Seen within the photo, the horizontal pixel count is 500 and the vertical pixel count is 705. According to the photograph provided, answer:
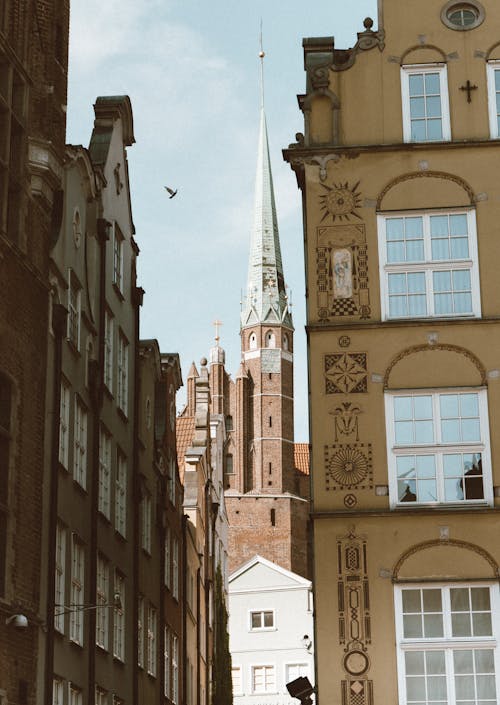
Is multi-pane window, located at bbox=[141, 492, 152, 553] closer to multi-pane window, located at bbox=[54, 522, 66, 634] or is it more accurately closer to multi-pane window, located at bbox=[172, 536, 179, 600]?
multi-pane window, located at bbox=[172, 536, 179, 600]

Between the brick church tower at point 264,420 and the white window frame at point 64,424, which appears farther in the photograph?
the brick church tower at point 264,420

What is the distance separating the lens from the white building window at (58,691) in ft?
79.3

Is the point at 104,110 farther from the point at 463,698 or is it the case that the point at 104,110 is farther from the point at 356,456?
the point at 463,698

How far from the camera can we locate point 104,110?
3262 centimetres

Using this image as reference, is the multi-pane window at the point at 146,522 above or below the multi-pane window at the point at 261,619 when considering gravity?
below

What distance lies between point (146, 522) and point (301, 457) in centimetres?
8694

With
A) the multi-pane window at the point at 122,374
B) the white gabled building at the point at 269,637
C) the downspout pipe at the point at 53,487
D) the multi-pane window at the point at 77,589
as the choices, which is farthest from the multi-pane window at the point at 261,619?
the downspout pipe at the point at 53,487

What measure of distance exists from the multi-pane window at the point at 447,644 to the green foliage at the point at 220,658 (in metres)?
26.8

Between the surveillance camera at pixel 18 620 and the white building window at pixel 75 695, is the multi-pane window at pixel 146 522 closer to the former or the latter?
the white building window at pixel 75 695

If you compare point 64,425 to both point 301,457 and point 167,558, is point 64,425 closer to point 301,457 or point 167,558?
point 167,558

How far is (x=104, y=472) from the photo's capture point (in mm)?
29484

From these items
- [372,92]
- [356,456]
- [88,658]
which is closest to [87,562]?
[88,658]

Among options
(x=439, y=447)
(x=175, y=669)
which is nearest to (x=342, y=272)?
(x=439, y=447)

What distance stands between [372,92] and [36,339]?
7.50 m
